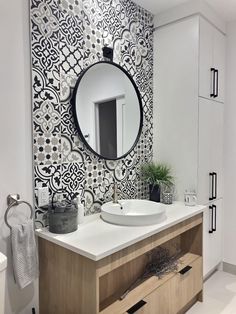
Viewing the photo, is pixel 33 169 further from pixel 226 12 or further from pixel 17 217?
pixel 226 12

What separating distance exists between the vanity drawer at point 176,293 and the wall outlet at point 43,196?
0.84m

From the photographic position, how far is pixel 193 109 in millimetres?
2322

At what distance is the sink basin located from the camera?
1.71m

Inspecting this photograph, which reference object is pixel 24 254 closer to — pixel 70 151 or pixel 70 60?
pixel 70 151

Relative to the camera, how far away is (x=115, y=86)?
7.11 ft

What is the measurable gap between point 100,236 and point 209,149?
1434mm

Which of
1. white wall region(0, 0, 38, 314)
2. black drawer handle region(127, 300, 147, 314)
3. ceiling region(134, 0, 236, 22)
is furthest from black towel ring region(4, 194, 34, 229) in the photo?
ceiling region(134, 0, 236, 22)

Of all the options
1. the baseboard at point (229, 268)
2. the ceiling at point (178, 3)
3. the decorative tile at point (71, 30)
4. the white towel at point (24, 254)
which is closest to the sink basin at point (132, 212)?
the white towel at point (24, 254)

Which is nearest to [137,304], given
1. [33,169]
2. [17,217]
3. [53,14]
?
[17,217]

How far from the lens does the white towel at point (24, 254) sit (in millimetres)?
1464

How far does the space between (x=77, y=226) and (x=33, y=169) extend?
46 cm

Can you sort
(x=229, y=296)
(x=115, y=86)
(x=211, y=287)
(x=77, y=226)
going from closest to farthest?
(x=77, y=226), (x=115, y=86), (x=229, y=296), (x=211, y=287)

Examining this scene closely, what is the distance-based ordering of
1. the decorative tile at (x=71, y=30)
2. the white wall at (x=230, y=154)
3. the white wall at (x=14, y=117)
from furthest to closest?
the white wall at (x=230, y=154)
the decorative tile at (x=71, y=30)
the white wall at (x=14, y=117)

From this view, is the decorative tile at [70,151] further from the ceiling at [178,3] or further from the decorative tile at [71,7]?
the ceiling at [178,3]
